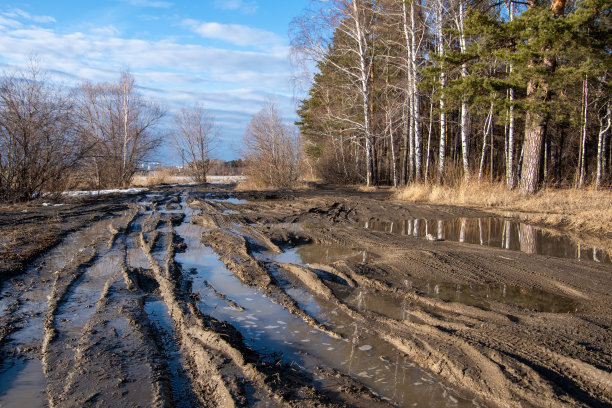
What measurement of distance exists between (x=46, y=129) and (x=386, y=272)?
1506 centimetres

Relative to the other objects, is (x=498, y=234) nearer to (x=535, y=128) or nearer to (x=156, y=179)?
(x=535, y=128)

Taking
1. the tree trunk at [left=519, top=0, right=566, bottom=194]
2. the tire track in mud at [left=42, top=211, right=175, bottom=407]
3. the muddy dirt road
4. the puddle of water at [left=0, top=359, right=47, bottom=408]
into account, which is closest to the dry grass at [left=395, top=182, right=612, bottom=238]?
the tree trunk at [left=519, top=0, right=566, bottom=194]

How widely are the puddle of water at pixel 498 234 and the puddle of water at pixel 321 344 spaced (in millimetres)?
4712

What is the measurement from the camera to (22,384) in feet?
9.45

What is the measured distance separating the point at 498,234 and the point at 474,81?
5326 millimetres

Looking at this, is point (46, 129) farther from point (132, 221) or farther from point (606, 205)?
point (606, 205)

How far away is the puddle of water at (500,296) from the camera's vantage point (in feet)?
14.7

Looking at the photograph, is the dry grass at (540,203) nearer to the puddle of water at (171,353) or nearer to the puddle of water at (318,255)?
the puddle of water at (318,255)

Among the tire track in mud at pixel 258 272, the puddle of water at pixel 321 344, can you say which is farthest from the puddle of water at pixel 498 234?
the puddle of water at pixel 321 344

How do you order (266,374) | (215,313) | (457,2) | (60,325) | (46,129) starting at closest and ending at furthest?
(266,374) → (60,325) → (215,313) → (46,129) → (457,2)

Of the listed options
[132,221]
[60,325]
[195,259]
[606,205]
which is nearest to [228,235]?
[195,259]

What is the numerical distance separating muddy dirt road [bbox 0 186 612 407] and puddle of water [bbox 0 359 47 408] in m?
0.01

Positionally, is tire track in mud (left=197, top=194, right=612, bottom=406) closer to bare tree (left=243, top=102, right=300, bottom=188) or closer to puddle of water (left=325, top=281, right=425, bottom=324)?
puddle of water (left=325, top=281, right=425, bottom=324)

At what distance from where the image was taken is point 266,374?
2941mm
